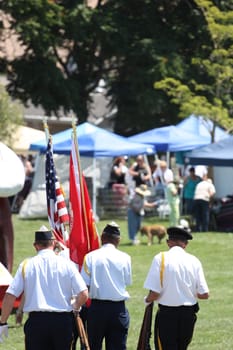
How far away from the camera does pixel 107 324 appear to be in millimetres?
10562

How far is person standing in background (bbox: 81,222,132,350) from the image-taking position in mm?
10523

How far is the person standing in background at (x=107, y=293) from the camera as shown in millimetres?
10523

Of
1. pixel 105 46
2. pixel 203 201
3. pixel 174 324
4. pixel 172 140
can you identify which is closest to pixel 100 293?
pixel 174 324

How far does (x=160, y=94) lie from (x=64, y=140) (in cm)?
1002

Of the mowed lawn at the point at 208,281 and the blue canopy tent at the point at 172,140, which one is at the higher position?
the blue canopy tent at the point at 172,140

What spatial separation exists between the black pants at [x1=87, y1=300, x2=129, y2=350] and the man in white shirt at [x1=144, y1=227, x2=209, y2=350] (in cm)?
48

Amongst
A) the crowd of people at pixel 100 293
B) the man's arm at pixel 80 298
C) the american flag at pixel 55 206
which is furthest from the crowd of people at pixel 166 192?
the man's arm at pixel 80 298

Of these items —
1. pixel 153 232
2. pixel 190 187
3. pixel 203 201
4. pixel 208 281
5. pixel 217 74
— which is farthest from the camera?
pixel 217 74

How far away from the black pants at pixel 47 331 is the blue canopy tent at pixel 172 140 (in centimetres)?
2414

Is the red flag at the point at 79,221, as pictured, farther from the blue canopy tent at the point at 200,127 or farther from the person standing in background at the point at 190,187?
the blue canopy tent at the point at 200,127

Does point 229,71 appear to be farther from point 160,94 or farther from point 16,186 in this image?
point 16,186

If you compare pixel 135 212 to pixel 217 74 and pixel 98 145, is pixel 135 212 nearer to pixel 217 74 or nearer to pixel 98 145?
pixel 98 145

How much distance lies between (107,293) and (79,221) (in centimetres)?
193

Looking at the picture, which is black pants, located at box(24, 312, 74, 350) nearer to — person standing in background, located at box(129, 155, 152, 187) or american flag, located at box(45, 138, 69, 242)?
american flag, located at box(45, 138, 69, 242)
